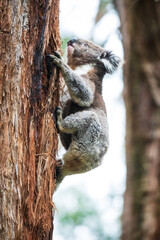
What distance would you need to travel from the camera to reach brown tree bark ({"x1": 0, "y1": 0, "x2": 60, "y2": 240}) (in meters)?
2.65

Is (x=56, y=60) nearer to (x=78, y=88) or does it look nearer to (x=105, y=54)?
(x=78, y=88)

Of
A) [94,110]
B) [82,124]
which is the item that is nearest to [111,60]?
[94,110]

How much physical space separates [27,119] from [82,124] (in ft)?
4.00

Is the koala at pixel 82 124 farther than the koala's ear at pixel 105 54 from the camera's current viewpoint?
No

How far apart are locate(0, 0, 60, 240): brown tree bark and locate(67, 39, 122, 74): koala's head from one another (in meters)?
1.69

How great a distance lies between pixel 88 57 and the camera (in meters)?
5.02

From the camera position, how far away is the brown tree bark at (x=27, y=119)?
Result: 265 centimetres

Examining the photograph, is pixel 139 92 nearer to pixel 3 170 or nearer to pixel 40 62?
pixel 3 170

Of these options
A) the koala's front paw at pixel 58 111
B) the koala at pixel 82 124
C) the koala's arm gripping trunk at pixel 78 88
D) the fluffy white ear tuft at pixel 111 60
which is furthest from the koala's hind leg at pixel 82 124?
the fluffy white ear tuft at pixel 111 60

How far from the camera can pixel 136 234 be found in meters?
0.80

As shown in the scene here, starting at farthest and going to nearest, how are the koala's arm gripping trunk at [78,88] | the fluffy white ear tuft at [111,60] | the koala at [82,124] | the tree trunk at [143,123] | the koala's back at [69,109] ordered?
the fluffy white ear tuft at [111,60] → the koala's back at [69,109] → the koala at [82,124] → the koala's arm gripping trunk at [78,88] → the tree trunk at [143,123]

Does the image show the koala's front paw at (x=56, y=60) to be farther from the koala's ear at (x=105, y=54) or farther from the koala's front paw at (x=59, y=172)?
the koala's ear at (x=105, y=54)

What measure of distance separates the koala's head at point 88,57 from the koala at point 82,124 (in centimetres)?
4

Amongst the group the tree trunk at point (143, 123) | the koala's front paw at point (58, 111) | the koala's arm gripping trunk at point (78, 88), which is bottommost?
the tree trunk at point (143, 123)
